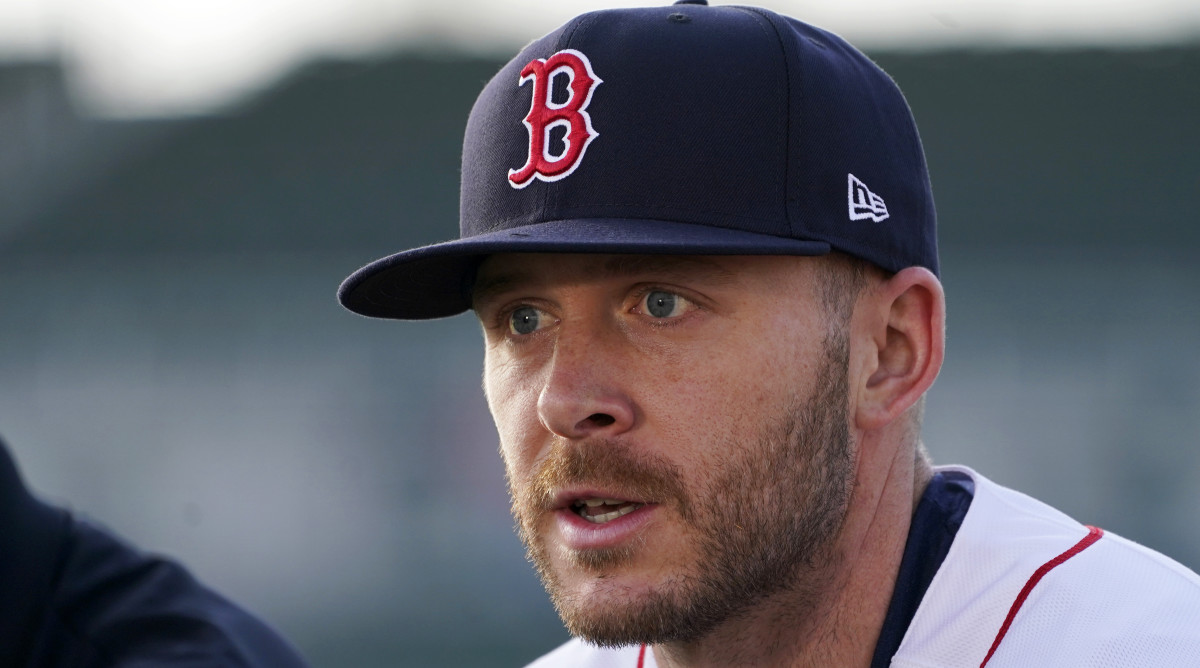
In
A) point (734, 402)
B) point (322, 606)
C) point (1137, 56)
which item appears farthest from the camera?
point (1137, 56)

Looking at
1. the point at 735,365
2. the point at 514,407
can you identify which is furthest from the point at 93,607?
the point at 735,365

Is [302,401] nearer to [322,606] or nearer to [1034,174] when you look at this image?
[322,606]

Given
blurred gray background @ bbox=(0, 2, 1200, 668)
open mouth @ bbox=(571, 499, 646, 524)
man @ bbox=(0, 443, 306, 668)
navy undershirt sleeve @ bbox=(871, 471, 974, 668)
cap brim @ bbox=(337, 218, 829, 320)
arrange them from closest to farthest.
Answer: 1. man @ bbox=(0, 443, 306, 668)
2. cap brim @ bbox=(337, 218, 829, 320)
3. open mouth @ bbox=(571, 499, 646, 524)
4. navy undershirt sleeve @ bbox=(871, 471, 974, 668)
5. blurred gray background @ bbox=(0, 2, 1200, 668)

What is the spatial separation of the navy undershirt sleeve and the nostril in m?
0.53

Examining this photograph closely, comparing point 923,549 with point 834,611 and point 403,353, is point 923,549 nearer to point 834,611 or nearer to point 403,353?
point 834,611

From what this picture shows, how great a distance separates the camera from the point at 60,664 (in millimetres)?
1490

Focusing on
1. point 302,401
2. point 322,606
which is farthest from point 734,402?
point 302,401

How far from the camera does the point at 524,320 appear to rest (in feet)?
6.48

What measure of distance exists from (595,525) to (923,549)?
21.2 inches

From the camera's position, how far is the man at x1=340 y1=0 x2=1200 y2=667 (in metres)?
1.79

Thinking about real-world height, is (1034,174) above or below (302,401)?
above

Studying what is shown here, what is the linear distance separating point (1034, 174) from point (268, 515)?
19.1 feet

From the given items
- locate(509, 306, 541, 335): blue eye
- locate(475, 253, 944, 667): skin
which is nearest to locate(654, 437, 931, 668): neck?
locate(475, 253, 944, 667): skin

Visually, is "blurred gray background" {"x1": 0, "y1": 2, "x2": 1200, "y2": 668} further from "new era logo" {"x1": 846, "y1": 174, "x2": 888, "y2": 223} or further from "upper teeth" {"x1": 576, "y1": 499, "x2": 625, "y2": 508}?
"new era logo" {"x1": 846, "y1": 174, "x2": 888, "y2": 223}
